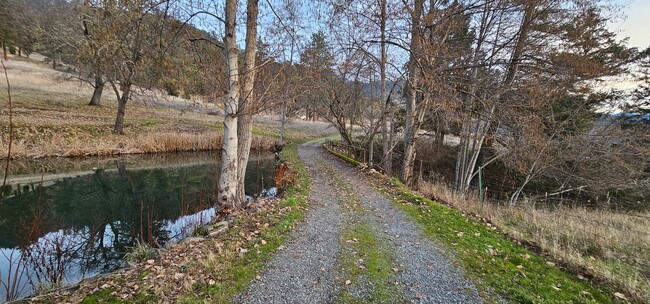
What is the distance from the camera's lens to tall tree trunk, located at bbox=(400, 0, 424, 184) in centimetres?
1010

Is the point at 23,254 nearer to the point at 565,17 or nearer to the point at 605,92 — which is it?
the point at 565,17

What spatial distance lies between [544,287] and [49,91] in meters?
42.3

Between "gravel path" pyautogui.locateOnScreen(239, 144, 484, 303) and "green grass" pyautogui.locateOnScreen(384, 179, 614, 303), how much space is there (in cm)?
36

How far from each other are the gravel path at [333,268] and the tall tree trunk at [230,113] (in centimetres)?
214

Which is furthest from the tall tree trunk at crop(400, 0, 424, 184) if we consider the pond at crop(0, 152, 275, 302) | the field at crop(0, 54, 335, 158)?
the field at crop(0, 54, 335, 158)

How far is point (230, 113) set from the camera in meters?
6.75

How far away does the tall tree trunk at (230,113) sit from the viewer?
21.7 feet

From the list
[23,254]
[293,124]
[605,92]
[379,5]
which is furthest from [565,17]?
[293,124]

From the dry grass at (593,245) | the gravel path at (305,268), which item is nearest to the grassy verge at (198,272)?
the gravel path at (305,268)

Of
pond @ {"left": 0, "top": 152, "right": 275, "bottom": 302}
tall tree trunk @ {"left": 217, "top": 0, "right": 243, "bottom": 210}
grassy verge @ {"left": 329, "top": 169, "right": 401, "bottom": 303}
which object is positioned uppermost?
tall tree trunk @ {"left": 217, "top": 0, "right": 243, "bottom": 210}

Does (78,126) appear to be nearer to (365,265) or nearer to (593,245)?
(365,265)

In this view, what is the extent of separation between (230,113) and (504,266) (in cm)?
621

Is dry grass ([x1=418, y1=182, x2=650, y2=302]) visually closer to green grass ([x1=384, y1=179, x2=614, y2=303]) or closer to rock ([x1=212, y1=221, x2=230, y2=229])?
green grass ([x1=384, y1=179, x2=614, y2=303])

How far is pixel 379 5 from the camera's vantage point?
10.9m
